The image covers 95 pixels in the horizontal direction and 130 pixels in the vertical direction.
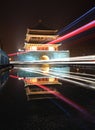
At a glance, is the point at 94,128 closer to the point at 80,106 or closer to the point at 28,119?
the point at 28,119

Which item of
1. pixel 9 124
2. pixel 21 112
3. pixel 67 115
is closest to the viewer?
pixel 9 124

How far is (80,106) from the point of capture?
4934 mm

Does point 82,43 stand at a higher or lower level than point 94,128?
higher

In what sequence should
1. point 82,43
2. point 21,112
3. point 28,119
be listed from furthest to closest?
1. point 82,43
2. point 21,112
3. point 28,119

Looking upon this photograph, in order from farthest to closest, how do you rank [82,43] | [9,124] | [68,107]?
[82,43], [68,107], [9,124]

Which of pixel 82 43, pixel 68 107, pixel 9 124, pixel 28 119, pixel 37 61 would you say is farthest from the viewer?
pixel 82 43

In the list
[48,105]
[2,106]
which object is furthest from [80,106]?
[2,106]

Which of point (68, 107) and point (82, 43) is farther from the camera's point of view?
point (82, 43)

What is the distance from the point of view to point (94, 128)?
10.6ft

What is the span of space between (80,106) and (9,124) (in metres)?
1.88

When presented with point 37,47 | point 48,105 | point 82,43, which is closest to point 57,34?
point 37,47

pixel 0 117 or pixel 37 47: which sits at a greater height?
pixel 37 47

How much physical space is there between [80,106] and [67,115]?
0.92 metres

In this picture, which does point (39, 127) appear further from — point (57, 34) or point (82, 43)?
point (82, 43)
